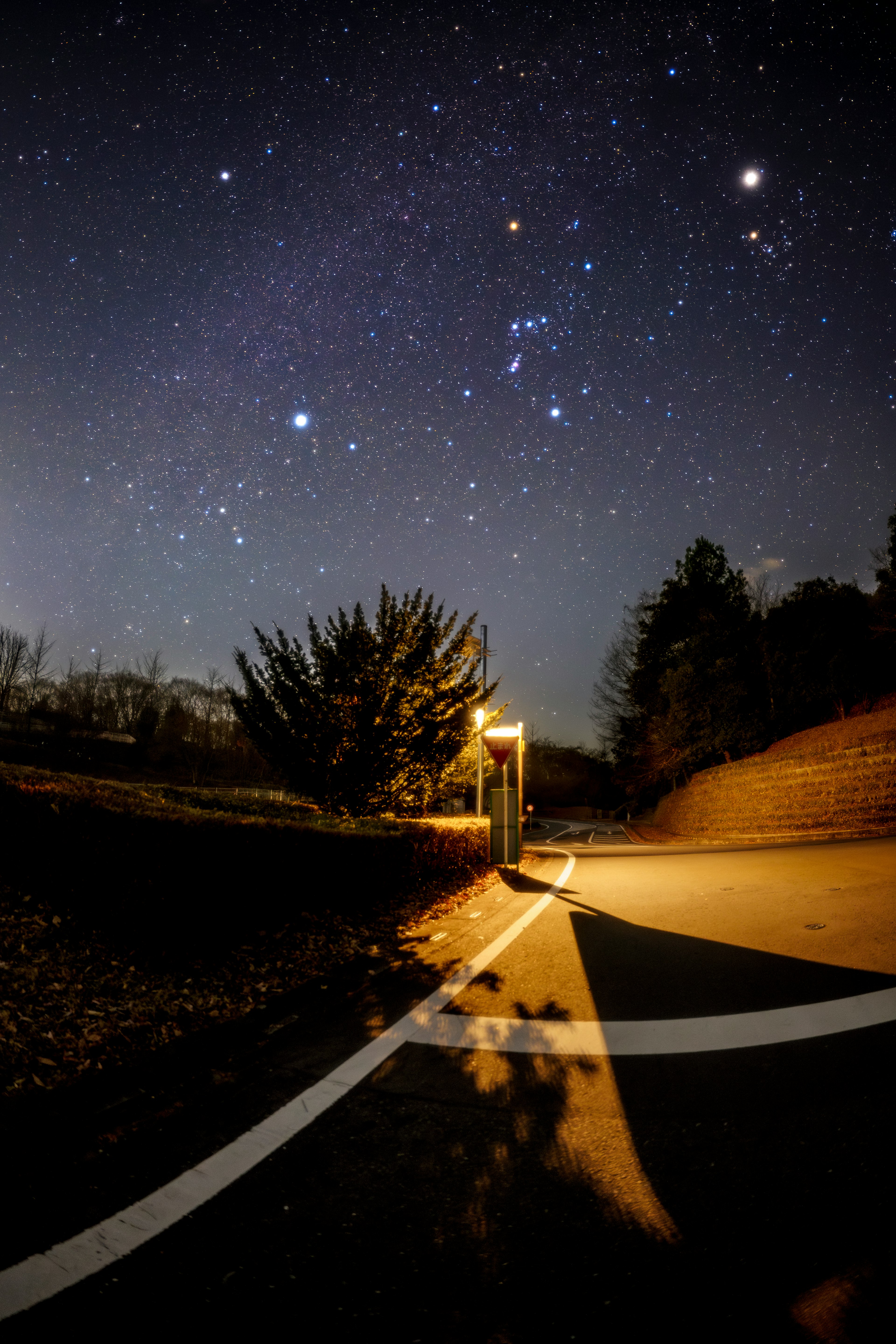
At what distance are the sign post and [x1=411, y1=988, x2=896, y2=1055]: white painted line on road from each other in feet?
23.3

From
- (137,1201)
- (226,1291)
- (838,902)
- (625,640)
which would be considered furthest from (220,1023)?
(625,640)

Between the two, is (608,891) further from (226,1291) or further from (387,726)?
(226,1291)

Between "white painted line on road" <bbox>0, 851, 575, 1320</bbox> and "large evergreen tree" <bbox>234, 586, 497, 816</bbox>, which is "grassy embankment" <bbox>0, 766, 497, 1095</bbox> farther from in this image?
"large evergreen tree" <bbox>234, 586, 497, 816</bbox>

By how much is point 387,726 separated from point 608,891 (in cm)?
489

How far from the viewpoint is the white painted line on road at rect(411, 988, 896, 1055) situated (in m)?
3.32

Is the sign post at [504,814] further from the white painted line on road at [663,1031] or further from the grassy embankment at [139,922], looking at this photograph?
the white painted line on road at [663,1031]

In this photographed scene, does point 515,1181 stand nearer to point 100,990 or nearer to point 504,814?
point 100,990

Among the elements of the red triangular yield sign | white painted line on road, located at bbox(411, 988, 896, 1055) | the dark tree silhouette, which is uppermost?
the dark tree silhouette

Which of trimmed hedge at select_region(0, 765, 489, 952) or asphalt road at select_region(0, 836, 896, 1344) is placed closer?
asphalt road at select_region(0, 836, 896, 1344)

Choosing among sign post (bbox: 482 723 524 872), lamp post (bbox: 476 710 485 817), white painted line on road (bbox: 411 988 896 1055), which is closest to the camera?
white painted line on road (bbox: 411 988 896 1055)

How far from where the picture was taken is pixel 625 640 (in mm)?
49812

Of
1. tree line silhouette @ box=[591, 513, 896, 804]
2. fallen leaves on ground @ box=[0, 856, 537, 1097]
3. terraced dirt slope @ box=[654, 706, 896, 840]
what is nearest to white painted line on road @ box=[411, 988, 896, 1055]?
fallen leaves on ground @ box=[0, 856, 537, 1097]

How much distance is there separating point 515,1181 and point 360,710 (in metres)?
9.80

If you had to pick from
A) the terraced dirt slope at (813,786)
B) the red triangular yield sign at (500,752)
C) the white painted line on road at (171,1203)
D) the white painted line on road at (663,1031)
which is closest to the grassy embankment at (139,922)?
the white painted line on road at (171,1203)
